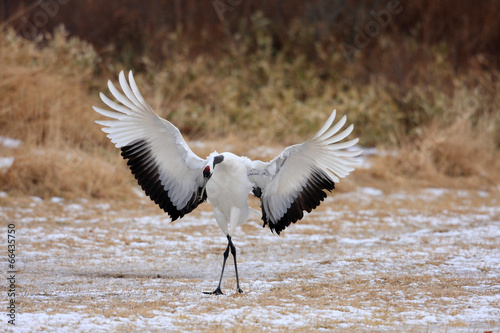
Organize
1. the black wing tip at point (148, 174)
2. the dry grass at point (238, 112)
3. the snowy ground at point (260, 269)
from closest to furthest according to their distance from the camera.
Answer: the snowy ground at point (260, 269), the black wing tip at point (148, 174), the dry grass at point (238, 112)

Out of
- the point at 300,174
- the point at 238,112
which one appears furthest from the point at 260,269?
the point at 238,112

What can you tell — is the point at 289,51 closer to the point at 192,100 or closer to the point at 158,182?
the point at 192,100

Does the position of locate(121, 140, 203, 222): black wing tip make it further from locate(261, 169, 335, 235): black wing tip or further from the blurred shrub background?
the blurred shrub background

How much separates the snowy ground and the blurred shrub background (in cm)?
186

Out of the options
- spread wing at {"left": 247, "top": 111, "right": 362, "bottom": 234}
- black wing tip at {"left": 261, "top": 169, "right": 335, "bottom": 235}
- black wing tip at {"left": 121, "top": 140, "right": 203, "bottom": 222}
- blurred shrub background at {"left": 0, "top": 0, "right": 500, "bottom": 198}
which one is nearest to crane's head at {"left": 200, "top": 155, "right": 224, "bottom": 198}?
spread wing at {"left": 247, "top": 111, "right": 362, "bottom": 234}

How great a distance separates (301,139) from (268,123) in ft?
3.20

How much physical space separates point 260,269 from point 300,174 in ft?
3.72

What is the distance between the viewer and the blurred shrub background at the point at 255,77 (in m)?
11.5

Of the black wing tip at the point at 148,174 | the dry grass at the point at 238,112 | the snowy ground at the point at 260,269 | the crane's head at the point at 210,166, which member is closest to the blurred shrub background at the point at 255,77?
the dry grass at the point at 238,112

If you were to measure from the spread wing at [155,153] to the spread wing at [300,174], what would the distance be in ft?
1.91

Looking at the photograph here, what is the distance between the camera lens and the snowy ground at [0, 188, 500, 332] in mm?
4742

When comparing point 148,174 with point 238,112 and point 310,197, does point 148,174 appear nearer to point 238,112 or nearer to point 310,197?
point 310,197

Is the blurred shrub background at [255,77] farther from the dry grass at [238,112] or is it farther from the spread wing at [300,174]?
the spread wing at [300,174]

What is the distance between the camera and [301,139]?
14203 mm
